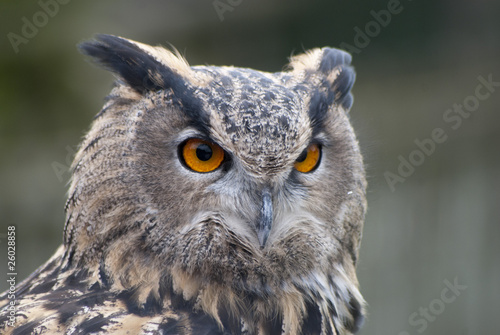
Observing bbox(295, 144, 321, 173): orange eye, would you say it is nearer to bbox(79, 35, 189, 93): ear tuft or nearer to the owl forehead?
the owl forehead

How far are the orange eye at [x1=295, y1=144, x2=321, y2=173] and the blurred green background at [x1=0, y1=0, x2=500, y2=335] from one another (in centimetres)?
217

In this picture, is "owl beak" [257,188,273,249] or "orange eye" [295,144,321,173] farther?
"orange eye" [295,144,321,173]

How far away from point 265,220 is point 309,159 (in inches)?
10.7

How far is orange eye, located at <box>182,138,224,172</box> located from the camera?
1.48 m

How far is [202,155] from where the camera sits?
1.49 meters

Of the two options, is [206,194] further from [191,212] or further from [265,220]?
[265,220]

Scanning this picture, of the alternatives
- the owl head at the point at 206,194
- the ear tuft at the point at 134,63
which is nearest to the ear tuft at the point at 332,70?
the owl head at the point at 206,194

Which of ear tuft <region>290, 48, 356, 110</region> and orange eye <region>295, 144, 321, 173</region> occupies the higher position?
ear tuft <region>290, 48, 356, 110</region>

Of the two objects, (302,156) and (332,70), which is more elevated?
(332,70)

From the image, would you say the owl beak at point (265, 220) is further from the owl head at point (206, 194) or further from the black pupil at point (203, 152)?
the black pupil at point (203, 152)

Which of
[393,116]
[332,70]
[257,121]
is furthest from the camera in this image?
[393,116]

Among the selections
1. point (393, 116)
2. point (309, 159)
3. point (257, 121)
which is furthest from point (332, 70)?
point (393, 116)

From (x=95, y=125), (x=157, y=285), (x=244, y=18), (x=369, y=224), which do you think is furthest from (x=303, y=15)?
(x=157, y=285)

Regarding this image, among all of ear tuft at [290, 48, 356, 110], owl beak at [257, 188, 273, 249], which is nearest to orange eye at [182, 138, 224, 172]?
owl beak at [257, 188, 273, 249]
